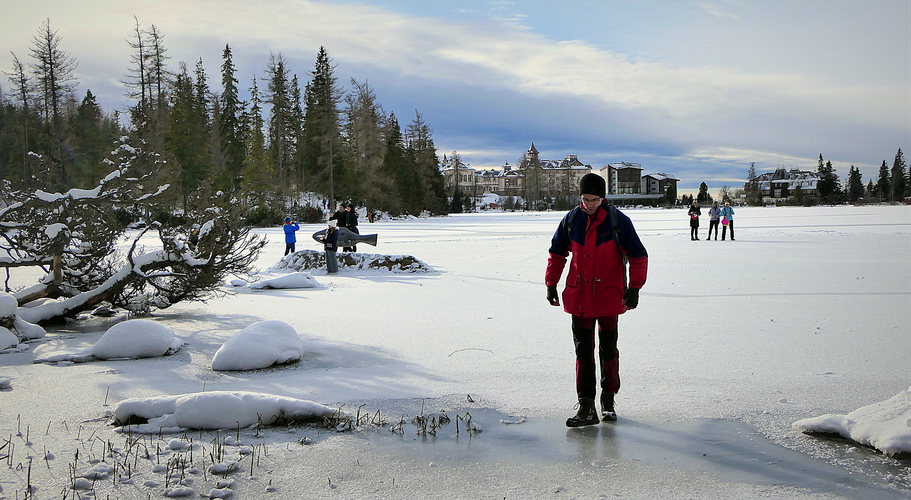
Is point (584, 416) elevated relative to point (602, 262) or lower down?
lower down

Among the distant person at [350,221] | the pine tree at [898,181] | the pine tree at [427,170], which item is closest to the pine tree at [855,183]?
the pine tree at [898,181]

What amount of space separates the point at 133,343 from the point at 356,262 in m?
10.3

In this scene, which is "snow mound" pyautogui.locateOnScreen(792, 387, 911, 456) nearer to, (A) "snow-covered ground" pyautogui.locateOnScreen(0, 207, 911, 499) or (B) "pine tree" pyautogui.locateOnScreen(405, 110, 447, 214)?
(A) "snow-covered ground" pyautogui.locateOnScreen(0, 207, 911, 499)

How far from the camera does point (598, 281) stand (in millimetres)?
4395

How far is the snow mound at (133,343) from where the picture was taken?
21.7ft

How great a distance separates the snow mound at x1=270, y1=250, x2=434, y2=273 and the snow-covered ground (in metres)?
5.90

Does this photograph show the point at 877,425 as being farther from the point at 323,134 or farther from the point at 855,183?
the point at 855,183

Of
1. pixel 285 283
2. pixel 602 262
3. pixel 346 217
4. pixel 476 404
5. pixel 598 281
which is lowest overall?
pixel 476 404

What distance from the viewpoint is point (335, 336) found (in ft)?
25.7

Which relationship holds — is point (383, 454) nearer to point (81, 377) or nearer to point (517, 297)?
point (81, 377)

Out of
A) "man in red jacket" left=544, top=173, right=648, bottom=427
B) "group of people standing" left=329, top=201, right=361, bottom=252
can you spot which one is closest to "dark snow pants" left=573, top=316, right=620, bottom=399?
"man in red jacket" left=544, top=173, right=648, bottom=427

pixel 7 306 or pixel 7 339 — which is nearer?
pixel 7 339

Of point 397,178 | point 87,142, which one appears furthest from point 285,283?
point 87,142

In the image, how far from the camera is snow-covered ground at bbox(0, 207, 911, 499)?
11.3 ft
